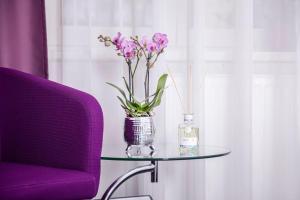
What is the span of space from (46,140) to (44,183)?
358 millimetres


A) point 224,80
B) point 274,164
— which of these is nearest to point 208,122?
point 224,80

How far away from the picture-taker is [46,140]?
1746 millimetres

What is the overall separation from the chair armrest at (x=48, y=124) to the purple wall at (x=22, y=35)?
0.27 meters

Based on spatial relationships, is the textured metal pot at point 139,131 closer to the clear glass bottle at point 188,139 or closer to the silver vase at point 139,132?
the silver vase at point 139,132

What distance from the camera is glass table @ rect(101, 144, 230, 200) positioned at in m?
1.67

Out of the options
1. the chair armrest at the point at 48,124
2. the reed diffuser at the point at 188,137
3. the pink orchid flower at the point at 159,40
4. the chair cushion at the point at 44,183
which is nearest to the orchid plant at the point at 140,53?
the pink orchid flower at the point at 159,40

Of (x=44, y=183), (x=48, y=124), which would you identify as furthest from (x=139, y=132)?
(x=44, y=183)

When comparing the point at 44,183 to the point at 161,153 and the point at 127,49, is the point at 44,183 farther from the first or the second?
the point at 127,49

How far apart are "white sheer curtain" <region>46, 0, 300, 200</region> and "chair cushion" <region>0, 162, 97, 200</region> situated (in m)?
0.79

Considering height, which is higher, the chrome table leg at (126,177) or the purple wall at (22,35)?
the purple wall at (22,35)

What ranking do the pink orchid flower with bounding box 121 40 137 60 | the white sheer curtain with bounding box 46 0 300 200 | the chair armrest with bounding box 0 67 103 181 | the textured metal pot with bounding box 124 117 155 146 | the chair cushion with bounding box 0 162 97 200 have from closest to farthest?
the chair cushion with bounding box 0 162 97 200
the chair armrest with bounding box 0 67 103 181
the textured metal pot with bounding box 124 117 155 146
the pink orchid flower with bounding box 121 40 137 60
the white sheer curtain with bounding box 46 0 300 200

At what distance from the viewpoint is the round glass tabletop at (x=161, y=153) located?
166cm

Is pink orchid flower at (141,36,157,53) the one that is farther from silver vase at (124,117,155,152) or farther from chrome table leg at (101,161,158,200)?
chrome table leg at (101,161,158,200)

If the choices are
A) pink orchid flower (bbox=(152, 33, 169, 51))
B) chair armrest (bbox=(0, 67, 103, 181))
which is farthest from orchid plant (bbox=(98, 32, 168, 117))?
chair armrest (bbox=(0, 67, 103, 181))
